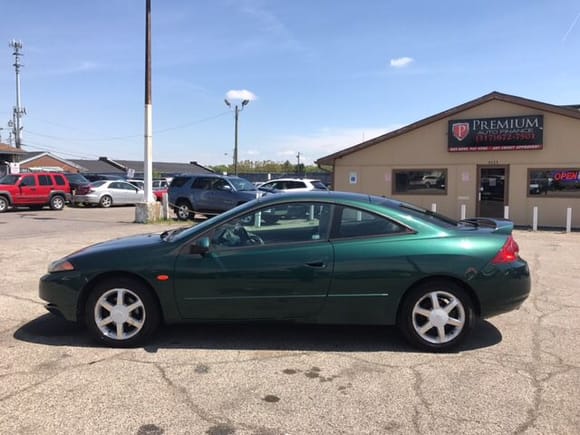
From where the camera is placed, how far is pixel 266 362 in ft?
13.5

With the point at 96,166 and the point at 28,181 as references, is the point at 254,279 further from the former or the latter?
the point at 96,166

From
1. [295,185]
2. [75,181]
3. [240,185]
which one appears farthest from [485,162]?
[75,181]

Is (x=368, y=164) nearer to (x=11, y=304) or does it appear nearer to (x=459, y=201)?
(x=459, y=201)

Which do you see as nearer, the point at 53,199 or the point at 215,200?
the point at 215,200

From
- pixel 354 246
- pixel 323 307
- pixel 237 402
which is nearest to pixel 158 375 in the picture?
pixel 237 402

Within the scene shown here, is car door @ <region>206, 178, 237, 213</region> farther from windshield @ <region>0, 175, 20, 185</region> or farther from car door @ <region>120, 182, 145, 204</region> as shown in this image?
car door @ <region>120, 182, 145, 204</region>

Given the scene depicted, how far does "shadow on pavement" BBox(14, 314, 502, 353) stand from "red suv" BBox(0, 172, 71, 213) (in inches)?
739

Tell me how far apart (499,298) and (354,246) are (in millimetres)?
1356

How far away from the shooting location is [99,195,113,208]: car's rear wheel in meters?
26.2

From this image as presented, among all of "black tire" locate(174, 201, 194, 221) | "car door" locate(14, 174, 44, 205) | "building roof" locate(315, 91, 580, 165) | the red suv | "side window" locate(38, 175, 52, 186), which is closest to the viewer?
"building roof" locate(315, 91, 580, 165)

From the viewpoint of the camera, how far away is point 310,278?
4270mm

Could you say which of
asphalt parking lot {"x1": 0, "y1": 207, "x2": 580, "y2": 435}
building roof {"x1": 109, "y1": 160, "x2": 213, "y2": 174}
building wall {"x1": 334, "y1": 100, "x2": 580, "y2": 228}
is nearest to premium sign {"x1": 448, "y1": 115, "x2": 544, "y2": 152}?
building wall {"x1": 334, "y1": 100, "x2": 580, "y2": 228}

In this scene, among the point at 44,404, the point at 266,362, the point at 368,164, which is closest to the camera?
the point at 44,404

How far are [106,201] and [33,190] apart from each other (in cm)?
462
